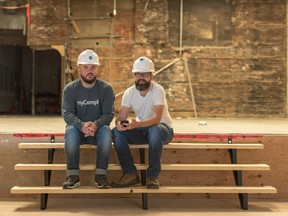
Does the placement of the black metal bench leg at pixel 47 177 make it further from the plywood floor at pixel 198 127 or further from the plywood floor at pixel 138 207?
the plywood floor at pixel 198 127

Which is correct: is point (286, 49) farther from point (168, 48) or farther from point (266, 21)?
point (168, 48)

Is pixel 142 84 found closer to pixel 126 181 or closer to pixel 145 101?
pixel 145 101

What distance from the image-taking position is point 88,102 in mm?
3342

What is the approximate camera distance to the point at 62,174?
12.0 ft

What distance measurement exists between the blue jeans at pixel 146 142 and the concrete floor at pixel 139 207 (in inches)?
12.2

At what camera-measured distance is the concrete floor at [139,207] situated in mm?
3115

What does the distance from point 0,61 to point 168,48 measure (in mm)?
5946

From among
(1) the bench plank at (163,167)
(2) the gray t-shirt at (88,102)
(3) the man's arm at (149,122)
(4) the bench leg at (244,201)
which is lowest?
(4) the bench leg at (244,201)

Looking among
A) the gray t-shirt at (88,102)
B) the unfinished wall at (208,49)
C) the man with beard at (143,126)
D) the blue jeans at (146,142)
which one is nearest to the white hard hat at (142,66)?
the man with beard at (143,126)

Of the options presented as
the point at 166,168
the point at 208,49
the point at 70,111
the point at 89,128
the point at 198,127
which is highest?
the point at 208,49

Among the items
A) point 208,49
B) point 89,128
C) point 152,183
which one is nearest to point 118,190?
point 152,183

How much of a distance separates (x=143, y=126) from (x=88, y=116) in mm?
473

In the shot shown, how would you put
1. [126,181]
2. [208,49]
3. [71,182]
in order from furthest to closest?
[208,49] < [126,181] < [71,182]

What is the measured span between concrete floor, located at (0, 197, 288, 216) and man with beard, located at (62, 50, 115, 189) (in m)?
0.25
